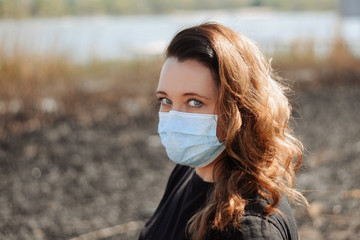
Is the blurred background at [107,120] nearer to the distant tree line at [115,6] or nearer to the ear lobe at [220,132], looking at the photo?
the distant tree line at [115,6]

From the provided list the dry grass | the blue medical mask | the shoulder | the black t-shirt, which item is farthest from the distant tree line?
the shoulder

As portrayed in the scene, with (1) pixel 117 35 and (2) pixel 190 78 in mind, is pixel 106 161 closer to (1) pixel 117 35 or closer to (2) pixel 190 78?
(2) pixel 190 78

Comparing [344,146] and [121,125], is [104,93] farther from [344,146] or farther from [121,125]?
[344,146]

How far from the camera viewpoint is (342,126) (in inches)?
305

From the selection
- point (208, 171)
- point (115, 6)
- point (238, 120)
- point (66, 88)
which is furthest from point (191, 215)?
point (115, 6)

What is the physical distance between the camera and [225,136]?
1.83 meters

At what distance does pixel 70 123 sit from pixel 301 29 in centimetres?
692

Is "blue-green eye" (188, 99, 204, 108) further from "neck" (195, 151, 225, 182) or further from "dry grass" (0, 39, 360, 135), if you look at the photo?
"dry grass" (0, 39, 360, 135)

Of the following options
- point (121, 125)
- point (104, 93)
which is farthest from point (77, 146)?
point (104, 93)

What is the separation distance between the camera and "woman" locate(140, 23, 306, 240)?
163cm

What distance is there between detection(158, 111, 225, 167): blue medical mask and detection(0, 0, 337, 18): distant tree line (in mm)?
6269

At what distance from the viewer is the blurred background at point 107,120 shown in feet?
14.6

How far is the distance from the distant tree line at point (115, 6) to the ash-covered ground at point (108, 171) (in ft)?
5.29

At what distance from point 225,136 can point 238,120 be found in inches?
6.1
